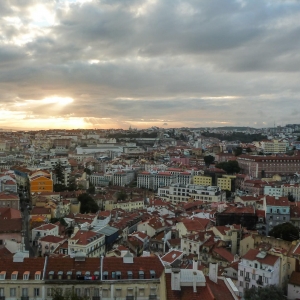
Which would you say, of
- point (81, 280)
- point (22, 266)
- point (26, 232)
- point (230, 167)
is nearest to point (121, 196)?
point (26, 232)

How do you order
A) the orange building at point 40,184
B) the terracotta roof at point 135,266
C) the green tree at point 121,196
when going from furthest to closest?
the green tree at point 121,196, the orange building at point 40,184, the terracotta roof at point 135,266

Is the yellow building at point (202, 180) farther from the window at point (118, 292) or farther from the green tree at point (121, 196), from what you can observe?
the window at point (118, 292)

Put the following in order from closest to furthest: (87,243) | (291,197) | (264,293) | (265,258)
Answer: (264,293) < (265,258) < (87,243) < (291,197)

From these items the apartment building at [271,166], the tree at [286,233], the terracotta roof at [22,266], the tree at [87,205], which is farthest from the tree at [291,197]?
the terracotta roof at [22,266]

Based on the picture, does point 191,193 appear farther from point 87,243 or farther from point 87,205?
point 87,243

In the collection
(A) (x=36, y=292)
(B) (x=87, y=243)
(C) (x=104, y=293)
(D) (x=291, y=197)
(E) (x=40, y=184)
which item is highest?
(A) (x=36, y=292)
